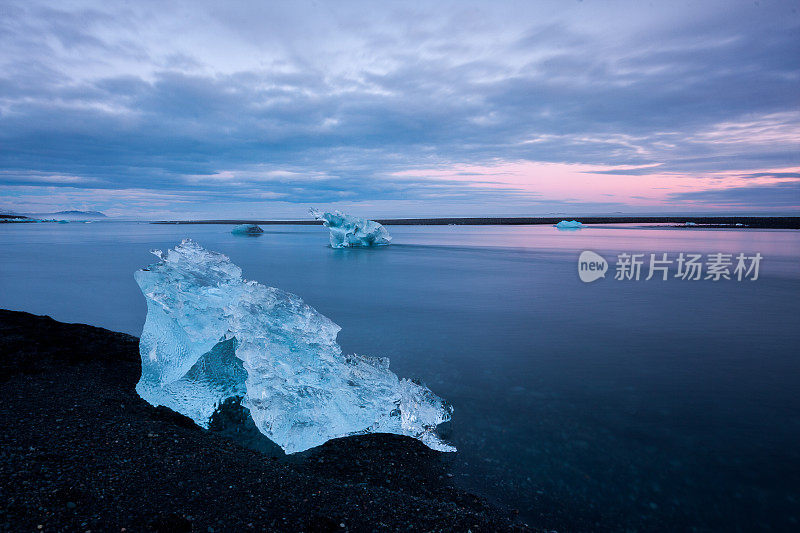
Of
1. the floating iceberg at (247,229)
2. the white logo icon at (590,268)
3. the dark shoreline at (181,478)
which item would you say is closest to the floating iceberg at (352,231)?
the white logo icon at (590,268)

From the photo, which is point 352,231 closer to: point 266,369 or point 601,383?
point 601,383

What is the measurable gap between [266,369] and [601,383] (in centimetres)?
419

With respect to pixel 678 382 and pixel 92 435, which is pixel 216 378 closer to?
pixel 92 435

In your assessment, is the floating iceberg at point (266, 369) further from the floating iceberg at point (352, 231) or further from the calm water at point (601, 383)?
the floating iceberg at point (352, 231)

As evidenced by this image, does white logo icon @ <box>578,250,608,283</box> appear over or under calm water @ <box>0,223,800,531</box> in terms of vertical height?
over

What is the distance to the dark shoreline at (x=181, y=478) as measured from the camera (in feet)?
8.30

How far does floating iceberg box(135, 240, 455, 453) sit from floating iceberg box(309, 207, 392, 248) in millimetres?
20948

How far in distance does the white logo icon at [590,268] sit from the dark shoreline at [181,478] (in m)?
13.1

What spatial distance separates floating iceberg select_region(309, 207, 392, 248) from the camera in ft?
91.1

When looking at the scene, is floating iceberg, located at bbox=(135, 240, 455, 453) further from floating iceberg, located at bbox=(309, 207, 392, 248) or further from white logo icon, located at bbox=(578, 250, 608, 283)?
floating iceberg, located at bbox=(309, 207, 392, 248)

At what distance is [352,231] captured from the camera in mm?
29047

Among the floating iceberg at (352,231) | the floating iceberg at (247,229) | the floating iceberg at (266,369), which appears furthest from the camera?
the floating iceberg at (247,229)

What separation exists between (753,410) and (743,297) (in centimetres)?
874

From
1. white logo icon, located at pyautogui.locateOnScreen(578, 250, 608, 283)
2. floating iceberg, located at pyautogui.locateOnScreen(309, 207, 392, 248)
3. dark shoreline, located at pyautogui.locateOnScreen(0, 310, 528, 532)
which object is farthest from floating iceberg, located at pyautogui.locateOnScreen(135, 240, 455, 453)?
floating iceberg, located at pyautogui.locateOnScreen(309, 207, 392, 248)
